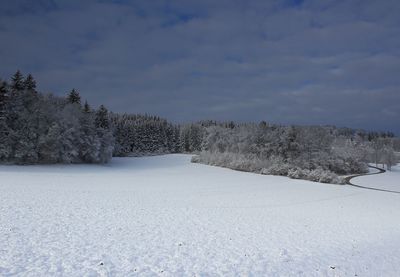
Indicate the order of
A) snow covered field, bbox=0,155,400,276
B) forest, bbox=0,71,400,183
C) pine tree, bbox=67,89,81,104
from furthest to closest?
pine tree, bbox=67,89,81,104 → forest, bbox=0,71,400,183 → snow covered field, bbox=0,155,400,276

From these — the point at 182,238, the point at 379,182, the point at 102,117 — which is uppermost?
the point at 102,117

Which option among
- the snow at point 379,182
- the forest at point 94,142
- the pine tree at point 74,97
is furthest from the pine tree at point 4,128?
the snow at point 379,182

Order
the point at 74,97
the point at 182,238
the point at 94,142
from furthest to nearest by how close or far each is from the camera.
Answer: the point at 74,97
the point at 94,142
the point at 182,238

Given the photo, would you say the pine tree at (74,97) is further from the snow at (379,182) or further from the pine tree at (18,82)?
the snow at (379,182)

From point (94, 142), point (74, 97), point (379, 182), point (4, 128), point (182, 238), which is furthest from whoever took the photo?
point (74, 97)

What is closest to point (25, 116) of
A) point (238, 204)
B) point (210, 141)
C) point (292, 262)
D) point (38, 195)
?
point (38, 195)

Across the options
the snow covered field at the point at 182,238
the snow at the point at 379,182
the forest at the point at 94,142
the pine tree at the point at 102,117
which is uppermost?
the pine tree at the point at 102,117

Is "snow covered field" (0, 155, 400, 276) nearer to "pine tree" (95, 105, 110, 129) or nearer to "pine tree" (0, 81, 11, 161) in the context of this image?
"pine tree" (0, 81, 11, 161)

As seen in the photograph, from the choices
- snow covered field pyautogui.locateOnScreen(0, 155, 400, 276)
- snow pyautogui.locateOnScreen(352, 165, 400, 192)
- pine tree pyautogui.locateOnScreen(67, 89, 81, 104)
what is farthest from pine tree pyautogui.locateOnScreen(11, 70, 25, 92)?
snow pyautogui.locateOnScreen(352, 165, 400, 192)

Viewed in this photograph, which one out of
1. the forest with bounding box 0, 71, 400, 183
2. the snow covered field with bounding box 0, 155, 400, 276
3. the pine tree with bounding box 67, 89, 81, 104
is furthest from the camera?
the pine tree with bounding box 67, 89, 81, 104

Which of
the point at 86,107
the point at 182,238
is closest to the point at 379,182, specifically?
the point at 182,238

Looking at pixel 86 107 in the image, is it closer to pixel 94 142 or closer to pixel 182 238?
pixel 94 142

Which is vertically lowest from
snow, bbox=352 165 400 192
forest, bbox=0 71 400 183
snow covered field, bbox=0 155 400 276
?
snow, bbox=352 165 400 192

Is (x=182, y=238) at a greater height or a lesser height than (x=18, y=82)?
lesser
